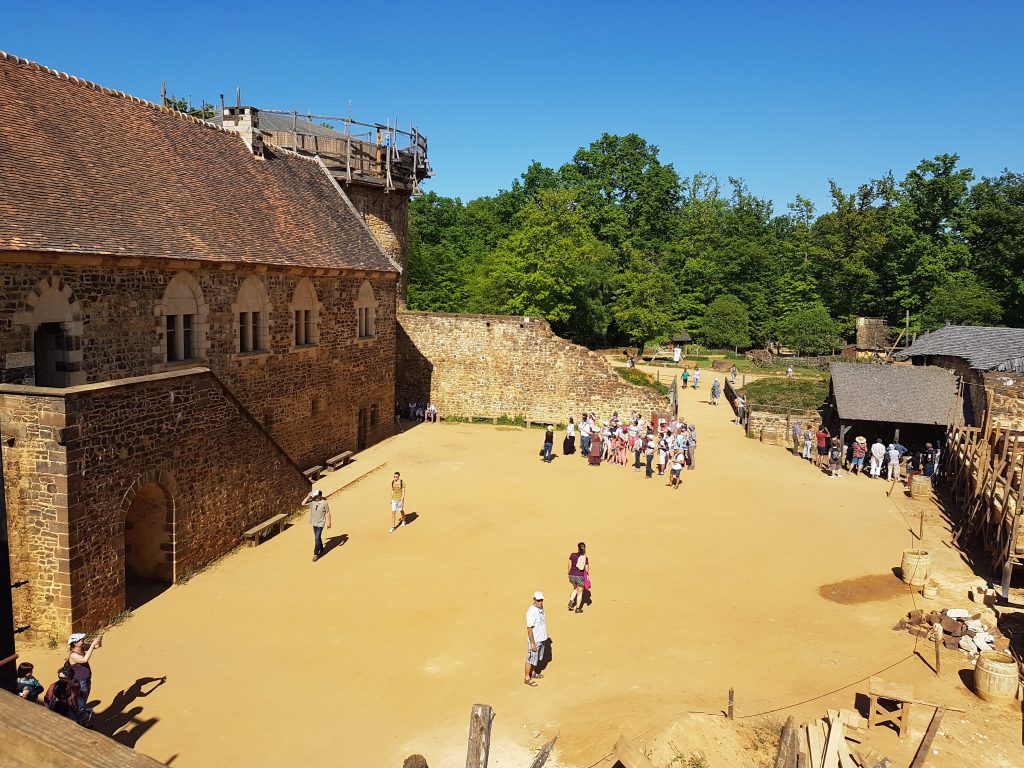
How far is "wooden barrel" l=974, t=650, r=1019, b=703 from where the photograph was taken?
10570 mm

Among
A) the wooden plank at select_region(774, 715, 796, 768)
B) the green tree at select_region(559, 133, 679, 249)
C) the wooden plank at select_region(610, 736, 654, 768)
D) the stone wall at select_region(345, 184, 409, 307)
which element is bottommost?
the wooden plank at select_region(610, 736, 654, 768)

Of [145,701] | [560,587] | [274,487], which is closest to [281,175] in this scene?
[274,487]

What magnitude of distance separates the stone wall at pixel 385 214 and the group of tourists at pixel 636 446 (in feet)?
27.9

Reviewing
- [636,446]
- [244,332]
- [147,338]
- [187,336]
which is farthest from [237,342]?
[636,446]

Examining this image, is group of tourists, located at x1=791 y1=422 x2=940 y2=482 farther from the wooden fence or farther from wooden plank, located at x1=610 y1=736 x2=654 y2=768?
wooden plank, located at x1=610 y1=736 x2=654 y2=768

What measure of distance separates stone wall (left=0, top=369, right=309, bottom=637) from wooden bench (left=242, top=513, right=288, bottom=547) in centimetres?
88

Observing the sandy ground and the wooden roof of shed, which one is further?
the wooden roof of shed

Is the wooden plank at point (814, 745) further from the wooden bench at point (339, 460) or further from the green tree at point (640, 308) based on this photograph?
the green tree at point (640, 308)

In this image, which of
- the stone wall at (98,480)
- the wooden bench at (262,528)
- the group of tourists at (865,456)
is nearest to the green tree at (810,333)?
the group of tourists at (865,456)

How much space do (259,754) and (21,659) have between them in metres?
4.13

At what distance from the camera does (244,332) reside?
18.2m

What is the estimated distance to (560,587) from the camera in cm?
1391

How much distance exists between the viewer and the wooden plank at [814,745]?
29.2ft

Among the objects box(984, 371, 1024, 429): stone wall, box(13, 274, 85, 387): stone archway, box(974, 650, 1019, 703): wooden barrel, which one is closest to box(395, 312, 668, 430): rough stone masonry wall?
box(984, 371, 1024, 429): stone wall
